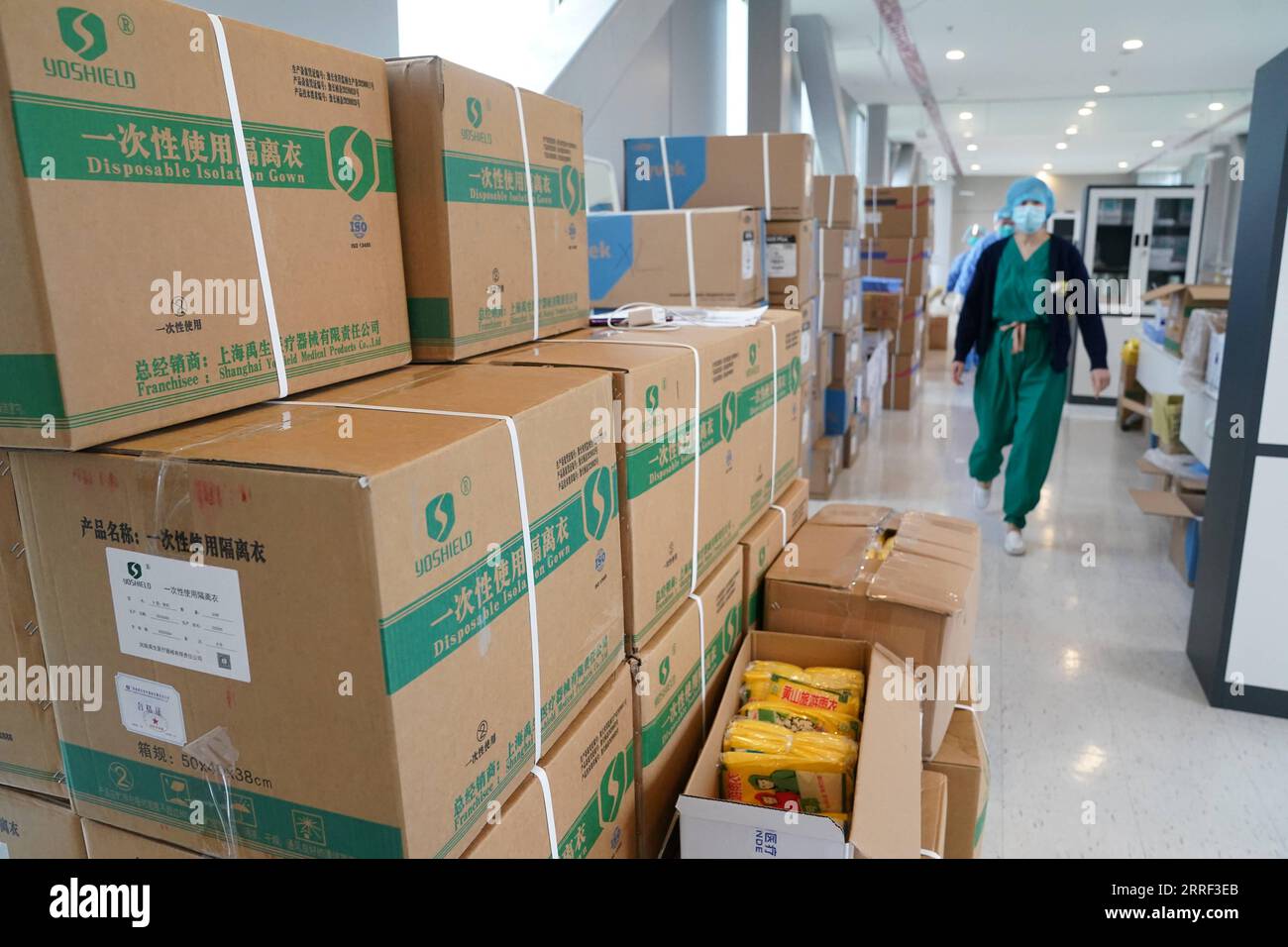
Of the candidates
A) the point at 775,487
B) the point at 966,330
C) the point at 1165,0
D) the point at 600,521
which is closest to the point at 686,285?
the point at 775,487

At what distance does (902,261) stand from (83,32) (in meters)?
7.51

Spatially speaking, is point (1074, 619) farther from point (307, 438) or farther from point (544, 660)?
point (307, 438)

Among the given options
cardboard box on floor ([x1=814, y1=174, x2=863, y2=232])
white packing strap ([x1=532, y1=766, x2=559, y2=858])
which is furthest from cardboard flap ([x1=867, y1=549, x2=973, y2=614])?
cardboard box on floor ([x1=814, y1=174, x2=863, y2=232])

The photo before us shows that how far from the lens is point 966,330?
416 cm

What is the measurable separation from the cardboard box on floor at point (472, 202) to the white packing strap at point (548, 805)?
0.61 m

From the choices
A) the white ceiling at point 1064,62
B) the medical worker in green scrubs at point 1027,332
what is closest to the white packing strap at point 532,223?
the medical worker in green scrubs at point 1027,332

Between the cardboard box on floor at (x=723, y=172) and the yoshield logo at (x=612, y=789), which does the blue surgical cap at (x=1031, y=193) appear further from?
the yoshield logo at (x=612, y=789)

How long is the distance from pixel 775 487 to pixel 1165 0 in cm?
661

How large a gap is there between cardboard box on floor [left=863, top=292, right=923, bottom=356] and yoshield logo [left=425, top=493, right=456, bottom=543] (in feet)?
21.4

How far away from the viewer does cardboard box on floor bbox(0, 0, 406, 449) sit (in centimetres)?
79

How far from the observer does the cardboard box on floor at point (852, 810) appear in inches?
47.1

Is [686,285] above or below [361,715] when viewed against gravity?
above
